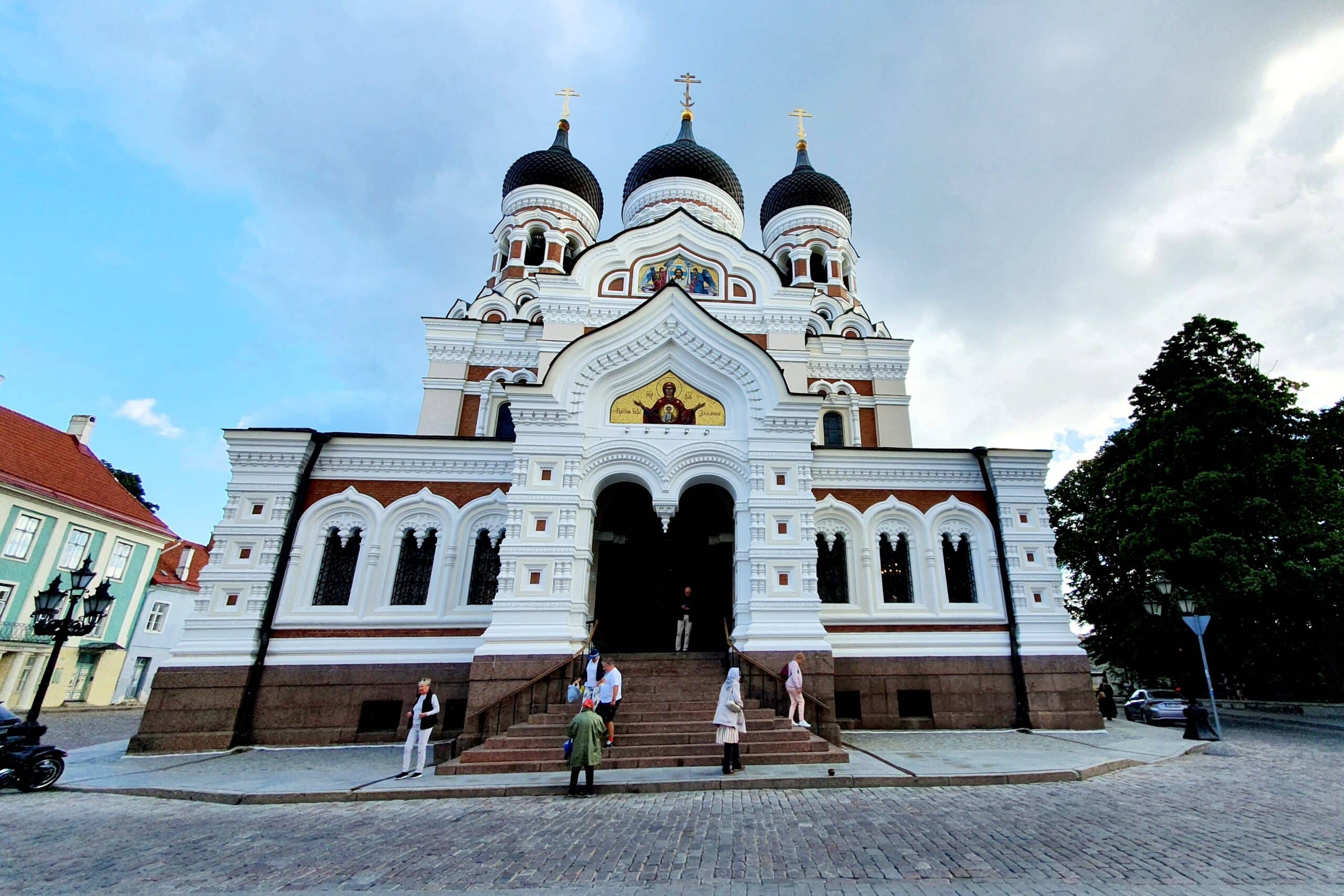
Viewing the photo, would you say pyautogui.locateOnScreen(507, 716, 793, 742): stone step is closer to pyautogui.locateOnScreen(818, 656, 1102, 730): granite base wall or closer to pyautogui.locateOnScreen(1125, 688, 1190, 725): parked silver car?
pyautogui.locateOnScreen(818, 656, 1102, 730): granite base wall

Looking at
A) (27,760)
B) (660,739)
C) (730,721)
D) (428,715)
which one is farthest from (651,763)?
(27,760)

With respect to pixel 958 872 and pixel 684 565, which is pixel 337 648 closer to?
pixel 684 565

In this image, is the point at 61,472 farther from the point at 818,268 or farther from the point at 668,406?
the point at 818,268

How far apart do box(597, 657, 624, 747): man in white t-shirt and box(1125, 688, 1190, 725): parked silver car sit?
68.5 ft

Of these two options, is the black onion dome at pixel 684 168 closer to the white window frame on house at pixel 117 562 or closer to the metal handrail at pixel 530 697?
the metal handrail at pixel 530 697

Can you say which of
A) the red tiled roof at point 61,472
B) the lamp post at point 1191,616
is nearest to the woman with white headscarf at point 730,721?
the lamp post at point 1191,616

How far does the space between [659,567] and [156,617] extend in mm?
27555

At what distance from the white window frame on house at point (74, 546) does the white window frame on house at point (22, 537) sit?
3.39 ft

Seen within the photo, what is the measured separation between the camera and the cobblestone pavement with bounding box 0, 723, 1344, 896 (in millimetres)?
5090

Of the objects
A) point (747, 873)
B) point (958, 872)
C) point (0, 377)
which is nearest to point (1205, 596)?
point (958, 872)

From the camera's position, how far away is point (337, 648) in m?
13.0

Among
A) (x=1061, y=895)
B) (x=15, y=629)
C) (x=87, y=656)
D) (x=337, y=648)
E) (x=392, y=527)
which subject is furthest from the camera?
(x=87, y=656)

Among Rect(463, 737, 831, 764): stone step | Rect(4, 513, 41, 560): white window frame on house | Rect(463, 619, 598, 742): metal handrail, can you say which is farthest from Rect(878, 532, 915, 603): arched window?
Rect(4, 513, 41, 560): white window frame on house

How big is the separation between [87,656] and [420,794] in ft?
91.7
